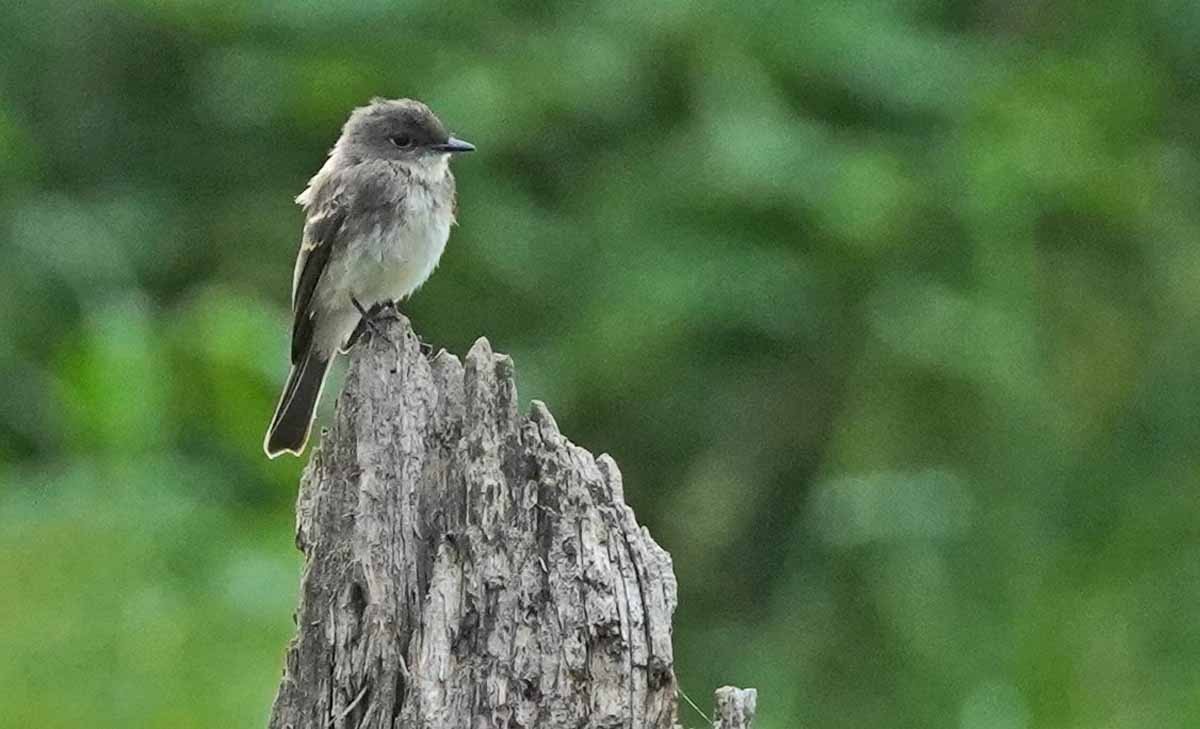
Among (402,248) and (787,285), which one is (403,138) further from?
(787,285)

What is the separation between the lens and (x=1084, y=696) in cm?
787

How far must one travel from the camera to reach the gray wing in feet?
21.1

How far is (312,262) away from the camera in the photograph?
644 cm

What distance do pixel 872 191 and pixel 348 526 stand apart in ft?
15.6

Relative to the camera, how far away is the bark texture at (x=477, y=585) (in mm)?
3764

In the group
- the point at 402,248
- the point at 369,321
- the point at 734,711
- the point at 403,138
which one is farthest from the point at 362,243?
the point at 734,711

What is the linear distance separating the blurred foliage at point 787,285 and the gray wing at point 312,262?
3.91 feet

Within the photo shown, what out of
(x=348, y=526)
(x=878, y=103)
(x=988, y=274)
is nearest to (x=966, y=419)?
(x=988, y=274)

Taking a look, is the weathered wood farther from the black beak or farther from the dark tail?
the black beak

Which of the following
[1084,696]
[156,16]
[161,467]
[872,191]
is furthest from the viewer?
[156,16]

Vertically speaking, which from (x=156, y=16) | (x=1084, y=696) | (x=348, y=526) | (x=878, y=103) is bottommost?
(x=348, y=526)

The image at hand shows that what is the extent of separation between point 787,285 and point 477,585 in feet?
16.7

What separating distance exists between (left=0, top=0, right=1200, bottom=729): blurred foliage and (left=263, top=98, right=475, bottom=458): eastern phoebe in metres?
1.24

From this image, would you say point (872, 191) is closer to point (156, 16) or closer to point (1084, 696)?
point (1084, 696)
